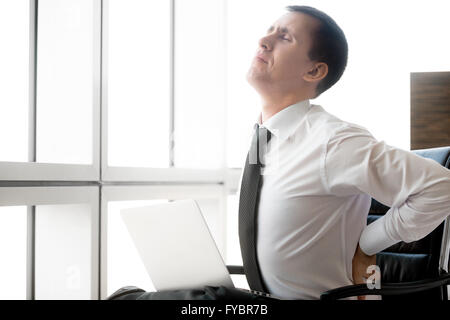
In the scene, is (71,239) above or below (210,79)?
below

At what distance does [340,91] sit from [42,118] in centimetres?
165

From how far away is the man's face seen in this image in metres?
1.24

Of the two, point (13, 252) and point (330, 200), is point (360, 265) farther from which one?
point (13, 252)

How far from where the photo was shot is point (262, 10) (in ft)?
8.55

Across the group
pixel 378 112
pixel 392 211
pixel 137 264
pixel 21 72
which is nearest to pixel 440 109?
pixel 378 112

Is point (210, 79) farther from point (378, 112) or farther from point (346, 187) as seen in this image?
point (346, 187)

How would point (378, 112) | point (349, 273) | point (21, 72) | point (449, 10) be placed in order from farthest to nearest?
point (378, 112) < point (449, 10) < point (21, 72) < point (349, 273)

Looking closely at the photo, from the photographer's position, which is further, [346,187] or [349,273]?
[349,273]

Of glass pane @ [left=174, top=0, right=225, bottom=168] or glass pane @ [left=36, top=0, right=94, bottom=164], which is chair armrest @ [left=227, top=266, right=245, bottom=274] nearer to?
glass pane @ [left=36, top=0, right=94, bottom=164]

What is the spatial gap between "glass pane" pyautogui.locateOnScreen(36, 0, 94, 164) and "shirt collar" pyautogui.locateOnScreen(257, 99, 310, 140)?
678 mm

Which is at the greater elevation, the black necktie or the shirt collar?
the shirt collar

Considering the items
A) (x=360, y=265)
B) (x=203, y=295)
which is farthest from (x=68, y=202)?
(x=360, y=265)

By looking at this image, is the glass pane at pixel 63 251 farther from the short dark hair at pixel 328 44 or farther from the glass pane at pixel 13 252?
the short dark hair at pixel 328 44

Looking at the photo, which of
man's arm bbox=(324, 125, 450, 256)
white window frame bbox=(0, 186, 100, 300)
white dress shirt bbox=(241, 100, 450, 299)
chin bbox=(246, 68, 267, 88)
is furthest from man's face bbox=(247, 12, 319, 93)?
white window frame bbox=(0, 186, 100, 300)
